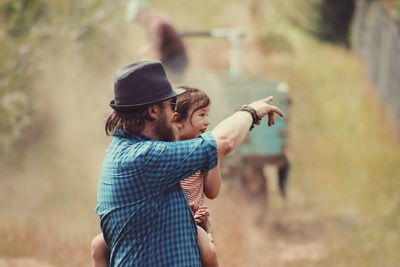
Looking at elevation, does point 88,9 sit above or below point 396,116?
above

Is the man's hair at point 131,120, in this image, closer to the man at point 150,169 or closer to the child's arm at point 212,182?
the man at point 150,169

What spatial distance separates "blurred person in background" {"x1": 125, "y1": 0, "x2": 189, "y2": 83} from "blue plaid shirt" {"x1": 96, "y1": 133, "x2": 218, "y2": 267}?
532cm

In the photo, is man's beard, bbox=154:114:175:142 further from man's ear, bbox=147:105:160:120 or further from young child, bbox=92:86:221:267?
young child, bbox=92:86:221:267

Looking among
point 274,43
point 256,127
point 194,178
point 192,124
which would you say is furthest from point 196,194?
point 274,43

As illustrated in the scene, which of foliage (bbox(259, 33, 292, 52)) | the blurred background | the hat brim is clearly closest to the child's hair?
the hat brim

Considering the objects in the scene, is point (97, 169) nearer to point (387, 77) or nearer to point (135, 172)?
point (387, 77)

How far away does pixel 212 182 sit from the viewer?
3219 millimetres

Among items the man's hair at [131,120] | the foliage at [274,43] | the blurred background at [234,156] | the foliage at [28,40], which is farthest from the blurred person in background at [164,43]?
the foliage at [274,43]

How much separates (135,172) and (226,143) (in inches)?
14.3

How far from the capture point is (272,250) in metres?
9.23

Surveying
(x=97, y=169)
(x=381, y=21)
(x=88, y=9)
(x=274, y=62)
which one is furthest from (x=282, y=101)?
(x=274, y=62)

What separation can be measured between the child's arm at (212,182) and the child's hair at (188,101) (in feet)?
0.95

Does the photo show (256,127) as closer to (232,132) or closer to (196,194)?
(196,194)

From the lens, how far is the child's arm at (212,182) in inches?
125
